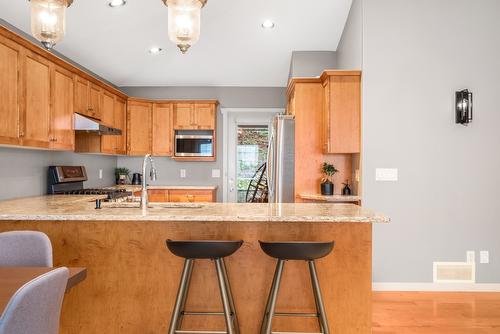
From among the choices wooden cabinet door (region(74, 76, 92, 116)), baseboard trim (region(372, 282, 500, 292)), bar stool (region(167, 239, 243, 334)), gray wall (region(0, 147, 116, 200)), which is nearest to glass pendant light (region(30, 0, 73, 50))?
bar stool (region(167, 239, 243, 334))

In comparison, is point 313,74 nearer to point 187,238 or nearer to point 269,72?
point 269,72

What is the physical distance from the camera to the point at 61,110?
3729 mm

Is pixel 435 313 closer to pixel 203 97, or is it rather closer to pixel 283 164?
pixel 283 164

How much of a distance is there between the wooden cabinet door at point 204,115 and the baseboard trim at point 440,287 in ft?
11.1

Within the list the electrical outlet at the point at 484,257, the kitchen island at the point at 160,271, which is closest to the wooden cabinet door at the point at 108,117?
the kitchen island at the point at 160,271

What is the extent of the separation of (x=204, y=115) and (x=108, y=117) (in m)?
1.44

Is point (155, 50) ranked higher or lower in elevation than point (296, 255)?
higher

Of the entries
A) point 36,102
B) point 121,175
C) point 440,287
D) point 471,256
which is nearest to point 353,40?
point 471,256

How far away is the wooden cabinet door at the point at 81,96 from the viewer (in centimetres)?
409

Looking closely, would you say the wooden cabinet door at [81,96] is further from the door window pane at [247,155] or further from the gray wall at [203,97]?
the door window pane at [247,155]

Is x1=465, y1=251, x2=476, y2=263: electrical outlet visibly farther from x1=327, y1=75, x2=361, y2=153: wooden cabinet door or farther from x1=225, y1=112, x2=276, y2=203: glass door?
x1=225, y1=112, x2=276, y2=203: glass door

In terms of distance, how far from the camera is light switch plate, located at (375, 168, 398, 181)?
143 inches

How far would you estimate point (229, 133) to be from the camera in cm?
615

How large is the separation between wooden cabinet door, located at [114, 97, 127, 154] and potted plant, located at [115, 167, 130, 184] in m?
0.52
